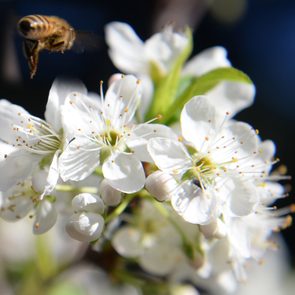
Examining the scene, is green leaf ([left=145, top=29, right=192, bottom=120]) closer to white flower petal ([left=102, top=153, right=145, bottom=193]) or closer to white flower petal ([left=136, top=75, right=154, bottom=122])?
white flower petal ([left=136, top=75, right=154, bottom=122])

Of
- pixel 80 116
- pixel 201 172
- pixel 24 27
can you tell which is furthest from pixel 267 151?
pixel 24 27

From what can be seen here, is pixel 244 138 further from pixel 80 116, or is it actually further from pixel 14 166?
pixel 14 166

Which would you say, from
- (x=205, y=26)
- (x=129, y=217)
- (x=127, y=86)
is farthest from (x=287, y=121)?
(x=127, y=86)

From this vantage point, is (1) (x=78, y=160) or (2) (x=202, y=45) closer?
(1) (x=78, y=160)

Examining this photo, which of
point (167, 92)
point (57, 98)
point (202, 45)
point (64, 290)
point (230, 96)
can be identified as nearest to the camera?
point (57, 98)

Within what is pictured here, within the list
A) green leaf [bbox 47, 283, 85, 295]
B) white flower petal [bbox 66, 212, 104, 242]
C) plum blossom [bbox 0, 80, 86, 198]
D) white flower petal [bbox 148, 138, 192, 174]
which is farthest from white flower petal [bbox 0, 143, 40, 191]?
green leaf [bbox 47, 283, 85, 295]

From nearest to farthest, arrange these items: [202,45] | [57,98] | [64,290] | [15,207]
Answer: [57,98] → [15,207] → [64,290] → [202,45]

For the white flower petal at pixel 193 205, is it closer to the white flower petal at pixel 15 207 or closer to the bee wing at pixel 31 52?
the white flower petal at pixel 15 207

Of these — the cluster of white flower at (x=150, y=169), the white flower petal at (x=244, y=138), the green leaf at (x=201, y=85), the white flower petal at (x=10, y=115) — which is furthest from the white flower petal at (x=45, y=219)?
the white flower petal at (x=244, y=138)
